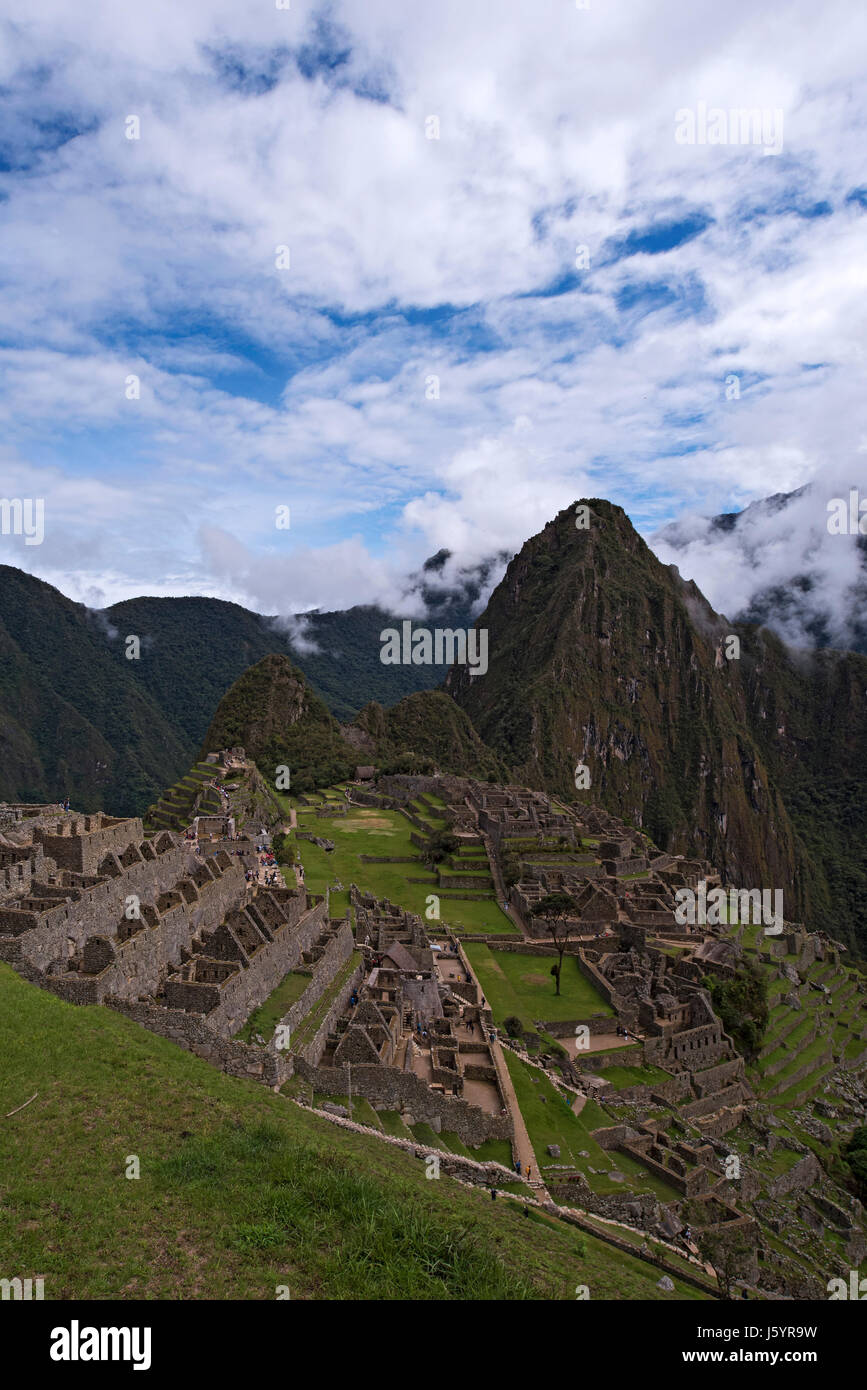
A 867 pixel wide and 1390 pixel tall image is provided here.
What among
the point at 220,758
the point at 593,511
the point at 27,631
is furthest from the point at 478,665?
the point at 220,758

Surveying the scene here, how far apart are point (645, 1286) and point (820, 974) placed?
1492 inches

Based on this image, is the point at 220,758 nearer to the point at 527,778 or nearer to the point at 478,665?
the point at 527,778

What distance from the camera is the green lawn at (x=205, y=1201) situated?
8984 millimetres

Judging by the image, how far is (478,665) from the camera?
177000mm

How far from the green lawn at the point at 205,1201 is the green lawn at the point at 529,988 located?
14.0 m

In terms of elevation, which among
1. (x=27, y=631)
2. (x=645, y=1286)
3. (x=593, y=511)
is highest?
(x=593, y=511)

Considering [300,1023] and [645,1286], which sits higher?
[300,1023]

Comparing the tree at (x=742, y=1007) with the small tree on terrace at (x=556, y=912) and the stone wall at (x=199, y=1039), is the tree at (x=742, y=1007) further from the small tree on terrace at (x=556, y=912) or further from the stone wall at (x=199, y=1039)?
the stone wall at (x=199, y=1039)

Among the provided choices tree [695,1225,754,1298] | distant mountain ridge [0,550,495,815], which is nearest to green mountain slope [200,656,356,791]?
distant mountain ridge [0,550,495,815]

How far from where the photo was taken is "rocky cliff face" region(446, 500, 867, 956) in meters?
149

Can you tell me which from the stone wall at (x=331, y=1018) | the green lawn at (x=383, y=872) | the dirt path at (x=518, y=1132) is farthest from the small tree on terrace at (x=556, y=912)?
the stone wall at (x=331, y=1018)

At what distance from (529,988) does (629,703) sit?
470ft

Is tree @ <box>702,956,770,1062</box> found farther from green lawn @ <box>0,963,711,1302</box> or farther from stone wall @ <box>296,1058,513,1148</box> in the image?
green lawn @ <box>0,963,711,1302</box>

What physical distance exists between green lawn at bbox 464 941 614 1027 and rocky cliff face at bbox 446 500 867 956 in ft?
322
